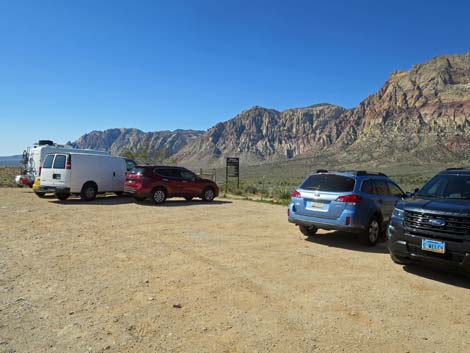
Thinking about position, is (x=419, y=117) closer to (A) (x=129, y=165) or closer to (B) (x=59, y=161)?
(A) (x=129, y=165)

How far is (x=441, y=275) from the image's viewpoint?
6352 millimetres

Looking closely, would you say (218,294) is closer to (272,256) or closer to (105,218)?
(272,256)

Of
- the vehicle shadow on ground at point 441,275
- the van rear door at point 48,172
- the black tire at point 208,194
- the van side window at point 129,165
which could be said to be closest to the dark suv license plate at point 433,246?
the vehicle shadow on ground at point 441,275

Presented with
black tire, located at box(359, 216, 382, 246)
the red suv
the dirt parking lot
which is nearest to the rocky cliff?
the red suv

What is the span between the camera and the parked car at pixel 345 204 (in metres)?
8.14

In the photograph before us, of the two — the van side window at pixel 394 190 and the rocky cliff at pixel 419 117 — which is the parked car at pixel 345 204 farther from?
the rocky cliff at pixel 419 117

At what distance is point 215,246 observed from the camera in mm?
8031

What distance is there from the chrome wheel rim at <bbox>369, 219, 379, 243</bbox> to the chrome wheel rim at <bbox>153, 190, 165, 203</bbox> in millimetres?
9469

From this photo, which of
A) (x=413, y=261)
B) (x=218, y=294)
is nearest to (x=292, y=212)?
(x=413, y=261)

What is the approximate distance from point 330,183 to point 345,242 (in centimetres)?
161

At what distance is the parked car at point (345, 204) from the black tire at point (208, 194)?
8628 mm

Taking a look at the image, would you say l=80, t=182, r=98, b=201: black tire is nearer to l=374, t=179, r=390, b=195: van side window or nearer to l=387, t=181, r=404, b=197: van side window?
l=374, t=179, r=390, b=195: van side window

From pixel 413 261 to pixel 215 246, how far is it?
391cm

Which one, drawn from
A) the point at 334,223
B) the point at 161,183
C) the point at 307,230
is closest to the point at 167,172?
the point at 161,183
